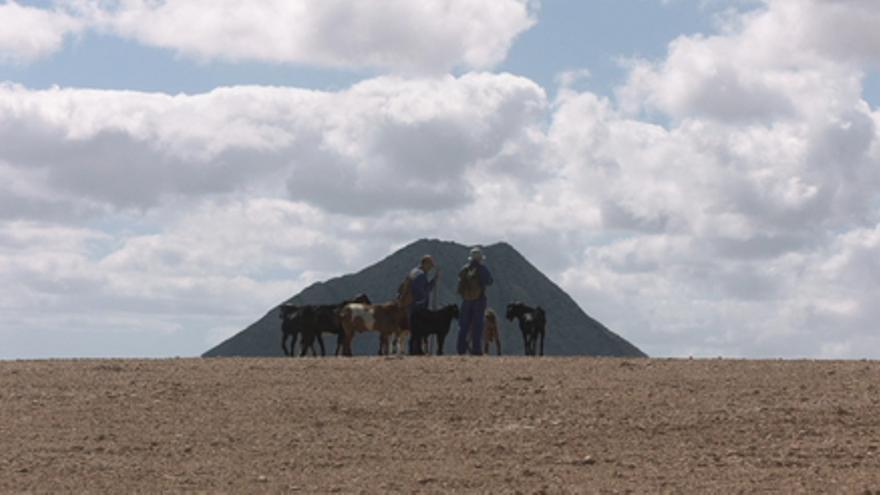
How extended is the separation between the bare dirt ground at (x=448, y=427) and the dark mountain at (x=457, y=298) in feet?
170

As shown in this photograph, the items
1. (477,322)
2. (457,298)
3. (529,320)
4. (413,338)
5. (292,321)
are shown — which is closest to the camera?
(477,322)

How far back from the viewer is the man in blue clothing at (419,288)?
26953 mm

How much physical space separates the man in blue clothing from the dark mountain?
44.5m

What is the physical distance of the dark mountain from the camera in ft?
251

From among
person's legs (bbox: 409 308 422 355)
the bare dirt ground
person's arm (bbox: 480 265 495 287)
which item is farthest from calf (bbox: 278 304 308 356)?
the bare dirt ground

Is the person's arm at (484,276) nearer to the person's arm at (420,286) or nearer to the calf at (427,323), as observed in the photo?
the person's arm at (420,286)

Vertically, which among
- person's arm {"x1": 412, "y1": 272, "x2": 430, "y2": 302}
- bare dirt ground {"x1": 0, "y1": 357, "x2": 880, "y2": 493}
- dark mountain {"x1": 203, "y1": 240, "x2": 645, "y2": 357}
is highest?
dark mountain {"x1": 203, "y1": 240, "x2": 645, "y2": 357}

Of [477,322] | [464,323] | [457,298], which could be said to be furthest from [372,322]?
[457,298]

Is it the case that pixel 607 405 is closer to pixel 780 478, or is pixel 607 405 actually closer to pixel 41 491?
pixel 780 478

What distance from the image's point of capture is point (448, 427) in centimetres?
1694

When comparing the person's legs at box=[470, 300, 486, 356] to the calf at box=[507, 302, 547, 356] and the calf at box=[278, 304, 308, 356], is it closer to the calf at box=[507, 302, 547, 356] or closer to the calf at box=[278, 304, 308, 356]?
the calf at box=[278, 304, 308, 356]

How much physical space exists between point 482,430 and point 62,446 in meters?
4.81

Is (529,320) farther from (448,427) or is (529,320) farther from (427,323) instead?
(448,427)

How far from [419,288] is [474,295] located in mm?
1538
